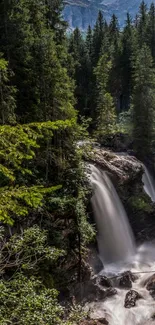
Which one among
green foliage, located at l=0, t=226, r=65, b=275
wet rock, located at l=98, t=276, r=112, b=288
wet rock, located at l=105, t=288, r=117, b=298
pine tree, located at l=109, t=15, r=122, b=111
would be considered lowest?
wet rock, located at l=105, t=288, r=117, b=298

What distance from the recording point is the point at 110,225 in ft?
67.4

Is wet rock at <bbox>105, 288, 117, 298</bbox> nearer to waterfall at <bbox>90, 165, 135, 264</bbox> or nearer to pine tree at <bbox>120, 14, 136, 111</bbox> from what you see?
waterfall at <bbox>90, 165, 135, 264</bbox>

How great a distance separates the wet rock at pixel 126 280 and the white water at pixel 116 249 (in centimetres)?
30

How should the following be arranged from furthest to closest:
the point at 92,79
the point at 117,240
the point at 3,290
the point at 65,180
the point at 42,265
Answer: the point at 92,79 < the point at 117,240 < the point at 65,180 < the point at 42,265 < the point at 3,290

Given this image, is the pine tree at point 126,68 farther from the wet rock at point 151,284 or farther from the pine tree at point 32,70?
the wet rock at point 151,284

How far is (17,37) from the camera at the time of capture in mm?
18516

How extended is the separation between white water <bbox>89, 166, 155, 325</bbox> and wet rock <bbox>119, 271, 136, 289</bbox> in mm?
303

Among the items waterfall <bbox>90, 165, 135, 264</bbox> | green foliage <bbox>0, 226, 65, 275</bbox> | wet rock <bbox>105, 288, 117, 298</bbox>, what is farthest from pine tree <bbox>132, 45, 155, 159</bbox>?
green foliage <bbox>0, 226, 65, 275</bbox>

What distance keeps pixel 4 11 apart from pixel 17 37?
185cm

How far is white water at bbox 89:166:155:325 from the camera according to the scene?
1553cm

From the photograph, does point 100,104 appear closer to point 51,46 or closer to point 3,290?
point 51,46

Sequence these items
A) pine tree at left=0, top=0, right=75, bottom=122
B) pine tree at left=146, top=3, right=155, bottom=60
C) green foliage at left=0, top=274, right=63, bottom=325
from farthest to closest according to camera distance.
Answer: pine tree at left=146, top=3, right=155, bottom=60, pine tree at left=0, top=0, right=75, bottom=122, green foliage at left=0, top=274, right=63, bottom=325

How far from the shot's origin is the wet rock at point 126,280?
55.2 ft

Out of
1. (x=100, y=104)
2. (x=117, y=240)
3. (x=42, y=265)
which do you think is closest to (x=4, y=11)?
(x=42, y=265)
